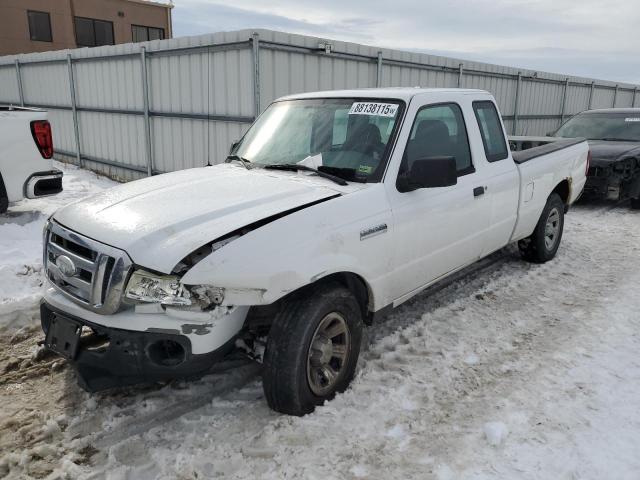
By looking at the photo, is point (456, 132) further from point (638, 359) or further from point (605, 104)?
point (605, 104)

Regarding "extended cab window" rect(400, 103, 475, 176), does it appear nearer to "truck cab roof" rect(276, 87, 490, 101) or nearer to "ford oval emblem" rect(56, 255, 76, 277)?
"truck cab roof" rect(276, 87, 490, 101)

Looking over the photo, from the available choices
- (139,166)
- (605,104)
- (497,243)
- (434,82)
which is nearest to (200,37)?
(139,166)

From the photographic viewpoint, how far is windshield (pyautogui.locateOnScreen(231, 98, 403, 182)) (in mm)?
3613

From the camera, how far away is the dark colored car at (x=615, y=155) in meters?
8.79

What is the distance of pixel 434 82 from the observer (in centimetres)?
1193

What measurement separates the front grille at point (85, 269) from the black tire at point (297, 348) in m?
0.87

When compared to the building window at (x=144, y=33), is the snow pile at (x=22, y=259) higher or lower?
lower

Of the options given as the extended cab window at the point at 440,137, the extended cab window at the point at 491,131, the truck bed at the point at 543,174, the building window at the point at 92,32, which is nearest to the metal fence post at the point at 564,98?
the truck bed at the point at 543,174

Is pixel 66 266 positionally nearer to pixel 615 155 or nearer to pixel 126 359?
pixel 126 359

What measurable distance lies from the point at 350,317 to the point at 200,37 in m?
7.31

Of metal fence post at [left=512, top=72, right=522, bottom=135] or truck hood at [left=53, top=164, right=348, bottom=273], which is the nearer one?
truck hood at [left=53, top=164, right=348, bottom=273]

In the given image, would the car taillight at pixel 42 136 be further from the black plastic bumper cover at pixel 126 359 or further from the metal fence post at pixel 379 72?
the metal fence post at pixel 379 72

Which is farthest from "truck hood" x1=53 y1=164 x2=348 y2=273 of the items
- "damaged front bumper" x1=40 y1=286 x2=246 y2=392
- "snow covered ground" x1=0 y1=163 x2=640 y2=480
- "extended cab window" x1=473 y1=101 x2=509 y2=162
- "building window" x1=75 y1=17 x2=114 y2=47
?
"building window" x1=75 y1=17 x2=114 y2=47

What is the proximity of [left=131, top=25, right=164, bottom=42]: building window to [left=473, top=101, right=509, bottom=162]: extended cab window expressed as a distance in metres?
32.7
